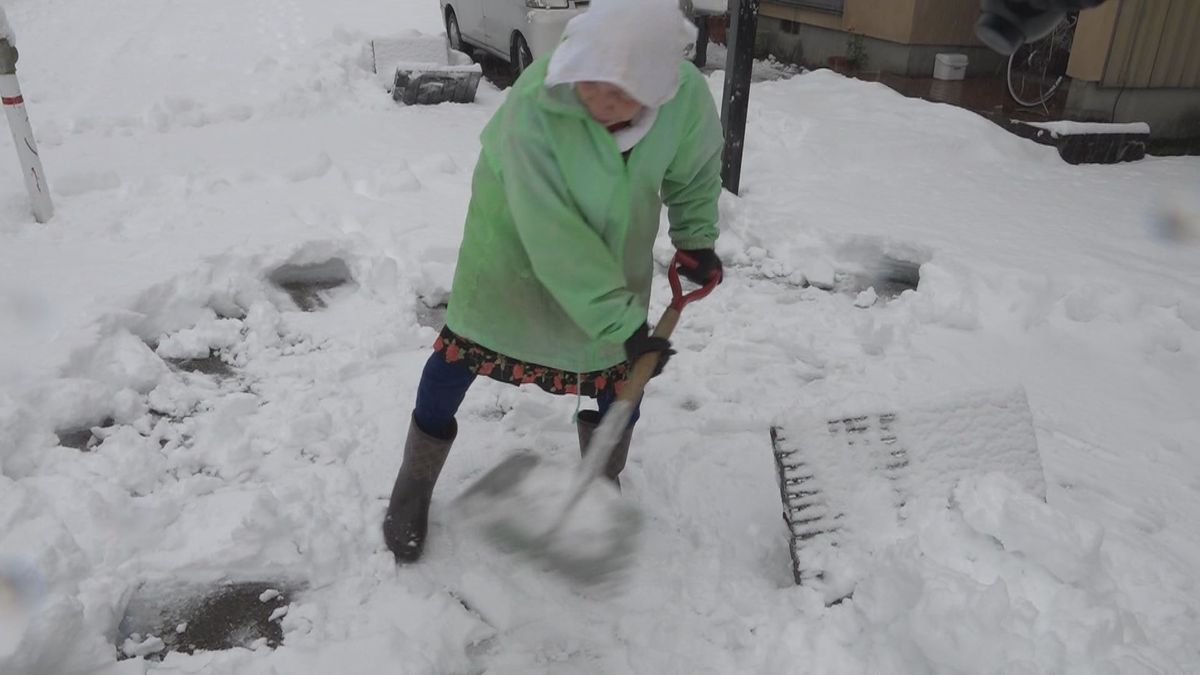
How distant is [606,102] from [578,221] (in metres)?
0.25

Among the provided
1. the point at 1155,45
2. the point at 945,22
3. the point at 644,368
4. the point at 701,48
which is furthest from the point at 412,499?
the point at 701,48

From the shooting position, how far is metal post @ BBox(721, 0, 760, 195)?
15.7 feet

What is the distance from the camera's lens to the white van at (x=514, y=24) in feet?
25.5

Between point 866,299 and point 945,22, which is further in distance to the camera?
point 945,22

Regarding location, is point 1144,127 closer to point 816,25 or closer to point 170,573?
point 816,25

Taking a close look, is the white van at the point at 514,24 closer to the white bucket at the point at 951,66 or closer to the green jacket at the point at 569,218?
the white bucket at the point at 951,66

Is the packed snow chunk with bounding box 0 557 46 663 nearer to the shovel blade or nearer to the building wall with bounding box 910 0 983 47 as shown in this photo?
the shovel blade

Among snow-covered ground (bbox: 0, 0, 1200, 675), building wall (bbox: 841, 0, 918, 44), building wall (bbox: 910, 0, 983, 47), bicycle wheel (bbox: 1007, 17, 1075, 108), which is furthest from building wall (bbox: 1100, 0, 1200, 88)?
building wall (bbox: 841, 0, 918, 44)

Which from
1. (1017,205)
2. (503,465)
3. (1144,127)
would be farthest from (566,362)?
(1144,127)

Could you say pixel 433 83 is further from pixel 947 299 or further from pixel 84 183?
pixel 947 299

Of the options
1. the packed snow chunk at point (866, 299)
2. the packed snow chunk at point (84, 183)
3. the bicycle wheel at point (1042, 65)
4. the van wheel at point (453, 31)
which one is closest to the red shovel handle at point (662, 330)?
the packed snow chunk at point (866, 299)

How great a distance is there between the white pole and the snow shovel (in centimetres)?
330

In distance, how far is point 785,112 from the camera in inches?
265

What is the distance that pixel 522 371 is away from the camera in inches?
87.7
